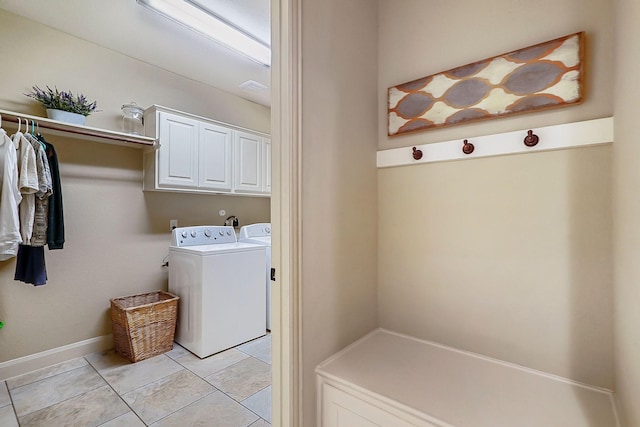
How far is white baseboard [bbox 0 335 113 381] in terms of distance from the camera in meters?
2.00

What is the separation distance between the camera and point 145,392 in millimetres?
1828

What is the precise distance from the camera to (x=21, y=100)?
206 centimetres

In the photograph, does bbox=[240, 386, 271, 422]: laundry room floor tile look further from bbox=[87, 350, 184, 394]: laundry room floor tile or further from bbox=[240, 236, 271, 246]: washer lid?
bbox=[240, 236, 271, 246]: washer lid

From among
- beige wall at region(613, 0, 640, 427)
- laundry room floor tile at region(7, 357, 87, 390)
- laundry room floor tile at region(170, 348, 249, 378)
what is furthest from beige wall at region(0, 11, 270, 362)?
beige wall at region(613, 0, 640, 427)

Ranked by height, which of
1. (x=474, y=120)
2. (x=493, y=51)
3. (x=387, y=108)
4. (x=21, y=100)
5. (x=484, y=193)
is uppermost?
(x=21, y=100)

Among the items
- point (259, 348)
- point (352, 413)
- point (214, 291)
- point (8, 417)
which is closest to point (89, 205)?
point (214, 291)

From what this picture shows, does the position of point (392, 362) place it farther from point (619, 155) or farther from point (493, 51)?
point (493, 51)

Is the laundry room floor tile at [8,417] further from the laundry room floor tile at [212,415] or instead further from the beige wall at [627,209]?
the beige wall at [627,209]

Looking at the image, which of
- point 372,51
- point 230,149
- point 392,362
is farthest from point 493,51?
point 230,149

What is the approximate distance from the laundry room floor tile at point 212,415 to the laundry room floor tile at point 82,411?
0.34 m

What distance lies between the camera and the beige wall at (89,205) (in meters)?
2.06

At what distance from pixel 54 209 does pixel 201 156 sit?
1.21m

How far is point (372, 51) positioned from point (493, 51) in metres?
0.58

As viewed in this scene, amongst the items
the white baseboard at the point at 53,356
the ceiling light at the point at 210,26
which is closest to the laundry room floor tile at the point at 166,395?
the white baseboard at the point at 53,356
